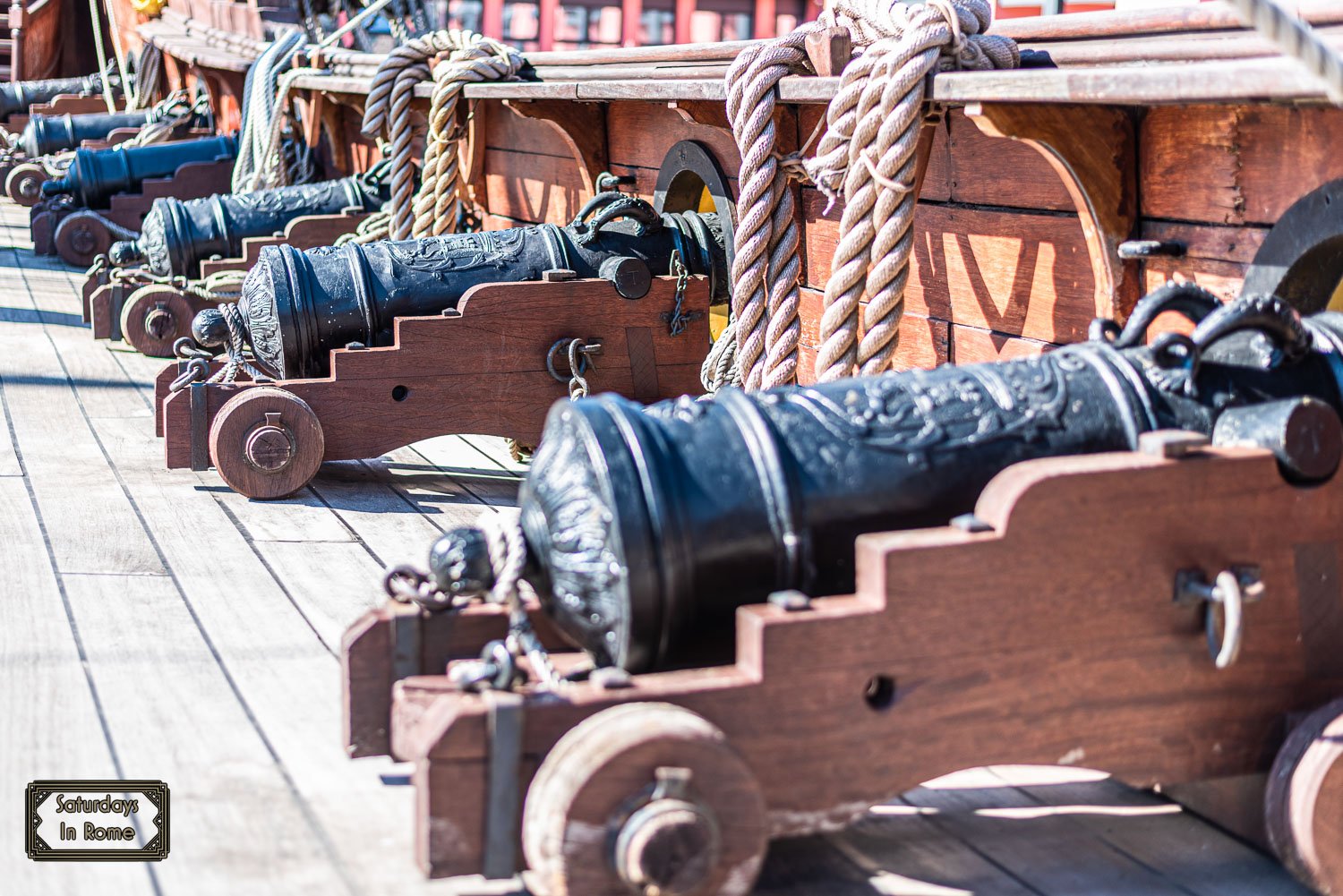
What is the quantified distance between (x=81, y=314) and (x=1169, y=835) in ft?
17.9

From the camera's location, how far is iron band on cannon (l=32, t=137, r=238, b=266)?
8.22 metres

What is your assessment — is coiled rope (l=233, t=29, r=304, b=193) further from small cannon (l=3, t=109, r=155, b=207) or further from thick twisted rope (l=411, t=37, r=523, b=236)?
small cannon (l=3, t=109, r=155, b=207)

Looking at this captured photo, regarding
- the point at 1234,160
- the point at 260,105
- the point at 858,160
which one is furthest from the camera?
the point at 260,105

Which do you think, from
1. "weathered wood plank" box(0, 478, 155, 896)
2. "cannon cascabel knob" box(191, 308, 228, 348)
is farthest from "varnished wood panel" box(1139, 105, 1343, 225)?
"cannon cascabel knob" box(191, 308, 228, 348)

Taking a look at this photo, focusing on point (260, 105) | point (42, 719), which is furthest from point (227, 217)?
point (42, 719)

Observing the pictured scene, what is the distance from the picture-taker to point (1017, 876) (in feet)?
6.47

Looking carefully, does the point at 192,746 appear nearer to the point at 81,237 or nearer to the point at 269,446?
the point at 269,446

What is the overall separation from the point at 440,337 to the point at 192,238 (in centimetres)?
255

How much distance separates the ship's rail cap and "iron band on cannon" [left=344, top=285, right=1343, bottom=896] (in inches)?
10.5

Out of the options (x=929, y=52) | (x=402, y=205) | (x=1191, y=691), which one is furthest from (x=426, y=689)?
(x=402, y=205)

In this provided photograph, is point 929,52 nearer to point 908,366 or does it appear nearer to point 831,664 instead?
point 908,366

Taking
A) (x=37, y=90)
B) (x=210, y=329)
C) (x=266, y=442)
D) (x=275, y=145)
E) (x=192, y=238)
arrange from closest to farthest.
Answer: (x=266, y=442) → (x=210, y=329) → (x=192, y=238) → (x=275, y=145) → (x=37, y=90)

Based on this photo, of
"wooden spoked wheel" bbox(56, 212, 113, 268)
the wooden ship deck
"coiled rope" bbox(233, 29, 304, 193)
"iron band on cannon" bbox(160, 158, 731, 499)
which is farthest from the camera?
"wooden spoked wheel" bbox(56, 212, 113, 268)

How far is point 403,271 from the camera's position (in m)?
3.96
